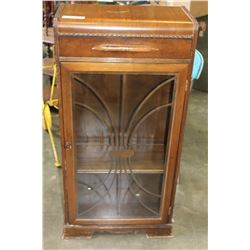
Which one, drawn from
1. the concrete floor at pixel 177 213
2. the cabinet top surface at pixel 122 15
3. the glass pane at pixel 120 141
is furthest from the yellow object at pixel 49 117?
the cabinet top surface at pixel 122 15

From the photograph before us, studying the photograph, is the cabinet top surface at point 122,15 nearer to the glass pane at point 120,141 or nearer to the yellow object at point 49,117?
the glass pane at point 120,141

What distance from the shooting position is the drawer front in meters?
1.32

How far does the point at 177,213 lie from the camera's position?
1.99 m

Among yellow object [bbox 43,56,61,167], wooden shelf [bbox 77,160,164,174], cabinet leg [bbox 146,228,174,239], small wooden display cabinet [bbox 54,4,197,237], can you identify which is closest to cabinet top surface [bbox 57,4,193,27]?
small wooden display cabinet [bbox 54,4,197,237]

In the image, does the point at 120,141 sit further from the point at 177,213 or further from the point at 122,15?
the point at 177,213

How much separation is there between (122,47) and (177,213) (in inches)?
42.2

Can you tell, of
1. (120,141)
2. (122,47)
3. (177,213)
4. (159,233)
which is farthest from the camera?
(177,213)

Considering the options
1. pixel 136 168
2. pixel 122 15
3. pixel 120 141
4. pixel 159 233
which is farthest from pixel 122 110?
pixel 159 233

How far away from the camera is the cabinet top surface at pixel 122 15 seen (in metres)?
1.32

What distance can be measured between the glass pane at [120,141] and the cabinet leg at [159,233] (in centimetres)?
9

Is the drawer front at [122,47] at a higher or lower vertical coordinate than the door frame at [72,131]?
higher
